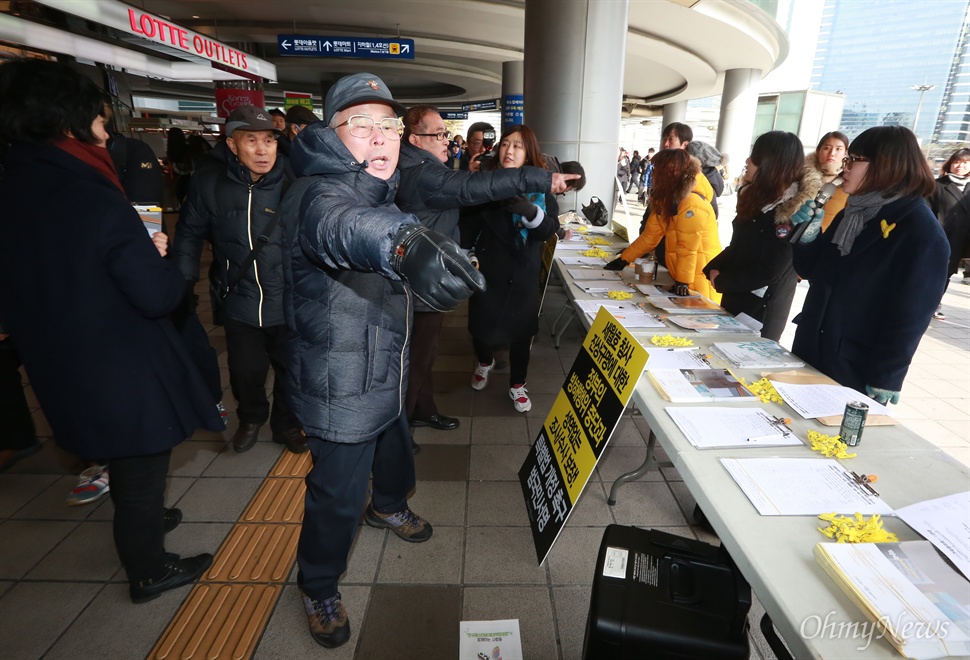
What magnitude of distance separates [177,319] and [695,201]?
9.16 feet

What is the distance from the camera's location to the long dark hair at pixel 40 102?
1.40m

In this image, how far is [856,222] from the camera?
2.04 metres

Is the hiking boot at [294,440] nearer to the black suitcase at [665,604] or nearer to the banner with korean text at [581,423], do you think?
the banner with korean text at [581,423]

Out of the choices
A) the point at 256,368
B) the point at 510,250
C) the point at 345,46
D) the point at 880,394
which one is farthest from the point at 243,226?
the point at 345,46

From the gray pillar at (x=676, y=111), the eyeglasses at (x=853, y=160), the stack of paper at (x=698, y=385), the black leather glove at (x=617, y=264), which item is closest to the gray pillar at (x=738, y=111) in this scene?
the gray pillar at (x=676, y=111)

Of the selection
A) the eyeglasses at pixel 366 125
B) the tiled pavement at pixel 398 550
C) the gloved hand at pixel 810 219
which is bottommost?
the tiled pavement at pixel 398 550

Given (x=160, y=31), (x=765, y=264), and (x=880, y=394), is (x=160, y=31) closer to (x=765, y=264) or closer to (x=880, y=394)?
(x=765, y=264)

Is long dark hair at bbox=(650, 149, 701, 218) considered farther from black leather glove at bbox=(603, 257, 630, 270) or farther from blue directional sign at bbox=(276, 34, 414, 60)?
blue directional sign at bbox=(276, 34, 414, 60)

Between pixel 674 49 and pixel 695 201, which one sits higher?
pixel 674 49

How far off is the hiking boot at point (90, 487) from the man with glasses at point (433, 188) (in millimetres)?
1586

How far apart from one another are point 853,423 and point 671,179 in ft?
6.84

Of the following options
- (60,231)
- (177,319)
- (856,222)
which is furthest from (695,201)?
(60,231)

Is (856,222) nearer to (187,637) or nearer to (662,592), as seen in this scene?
(662,592)

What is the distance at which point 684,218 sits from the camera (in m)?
3.05
